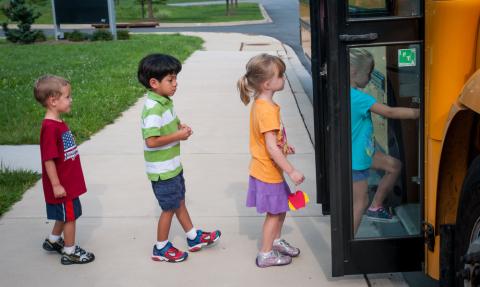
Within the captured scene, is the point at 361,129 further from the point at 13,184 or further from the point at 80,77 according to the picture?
the point at 80,77

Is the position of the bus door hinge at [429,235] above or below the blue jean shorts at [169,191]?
below

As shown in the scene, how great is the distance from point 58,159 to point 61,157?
0.07ft

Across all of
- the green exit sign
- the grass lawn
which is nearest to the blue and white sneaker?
the green exit sign

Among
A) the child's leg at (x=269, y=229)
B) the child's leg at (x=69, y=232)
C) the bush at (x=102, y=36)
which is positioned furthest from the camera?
the bush at (x=102, y=36)

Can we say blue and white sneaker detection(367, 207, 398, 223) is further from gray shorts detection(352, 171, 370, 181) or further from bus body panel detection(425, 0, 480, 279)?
bus body panel detection(425, 0, 480, 279)

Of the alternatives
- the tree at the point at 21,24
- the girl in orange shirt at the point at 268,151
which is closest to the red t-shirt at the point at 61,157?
the girl in orange shirt at the point at 268,151

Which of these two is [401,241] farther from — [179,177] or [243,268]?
[179,177]

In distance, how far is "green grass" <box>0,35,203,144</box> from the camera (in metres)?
8.19

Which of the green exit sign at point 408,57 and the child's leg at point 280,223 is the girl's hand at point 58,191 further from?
the green exit sign at point 408,57

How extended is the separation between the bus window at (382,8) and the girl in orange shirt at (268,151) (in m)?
0.65

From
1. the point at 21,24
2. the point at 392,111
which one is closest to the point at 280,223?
the point at 392,111

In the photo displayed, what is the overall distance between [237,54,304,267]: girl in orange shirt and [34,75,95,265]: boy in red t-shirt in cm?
103

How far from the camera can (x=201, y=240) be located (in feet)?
14.9

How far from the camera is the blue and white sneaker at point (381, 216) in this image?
3676mm
